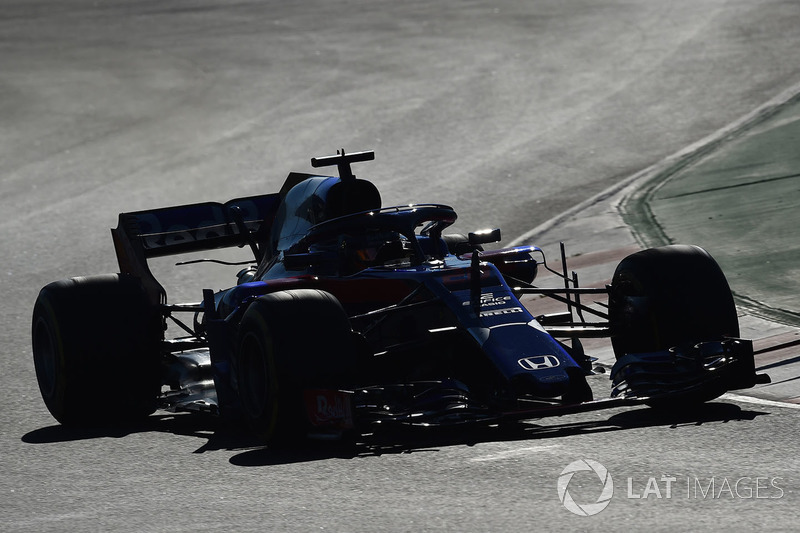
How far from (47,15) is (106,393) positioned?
2427cm

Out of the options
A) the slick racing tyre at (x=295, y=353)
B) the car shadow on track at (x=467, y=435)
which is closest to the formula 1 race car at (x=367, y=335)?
the slick racing tyre at (x=295, y=353)

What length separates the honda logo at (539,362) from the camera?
25.2 ft

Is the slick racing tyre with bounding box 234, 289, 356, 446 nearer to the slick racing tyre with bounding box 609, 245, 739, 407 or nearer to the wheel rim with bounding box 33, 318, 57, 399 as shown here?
the slick racing tyre with bounding box 609, 245, 739, 407

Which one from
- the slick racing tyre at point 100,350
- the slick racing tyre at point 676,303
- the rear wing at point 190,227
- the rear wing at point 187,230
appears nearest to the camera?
the slick racing tyre at point 676,303

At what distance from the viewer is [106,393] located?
9492 millimetres

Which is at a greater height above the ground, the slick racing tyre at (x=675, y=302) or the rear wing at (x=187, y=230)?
the rear wing at (x=187, y=230)

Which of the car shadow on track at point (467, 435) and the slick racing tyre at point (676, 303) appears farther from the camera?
the slick racing tyre at point (676, 303)

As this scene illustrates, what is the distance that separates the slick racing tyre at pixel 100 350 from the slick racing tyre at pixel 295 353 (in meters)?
1.88

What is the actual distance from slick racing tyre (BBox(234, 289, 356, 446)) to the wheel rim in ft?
7.74

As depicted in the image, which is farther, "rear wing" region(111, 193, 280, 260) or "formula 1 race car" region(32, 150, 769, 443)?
"rear wing" region(111, 193, 280, 260)

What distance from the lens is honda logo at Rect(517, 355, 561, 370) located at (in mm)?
7676

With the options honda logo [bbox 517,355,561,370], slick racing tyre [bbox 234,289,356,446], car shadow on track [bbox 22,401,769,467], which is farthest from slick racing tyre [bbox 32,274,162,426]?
honda logo [bbox 517,355,561,370]

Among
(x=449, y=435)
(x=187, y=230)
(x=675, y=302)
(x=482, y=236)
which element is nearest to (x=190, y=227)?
(x=187, y=230)

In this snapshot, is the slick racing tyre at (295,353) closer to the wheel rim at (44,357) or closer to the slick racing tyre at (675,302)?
the slick racing tyre at (675,302)
